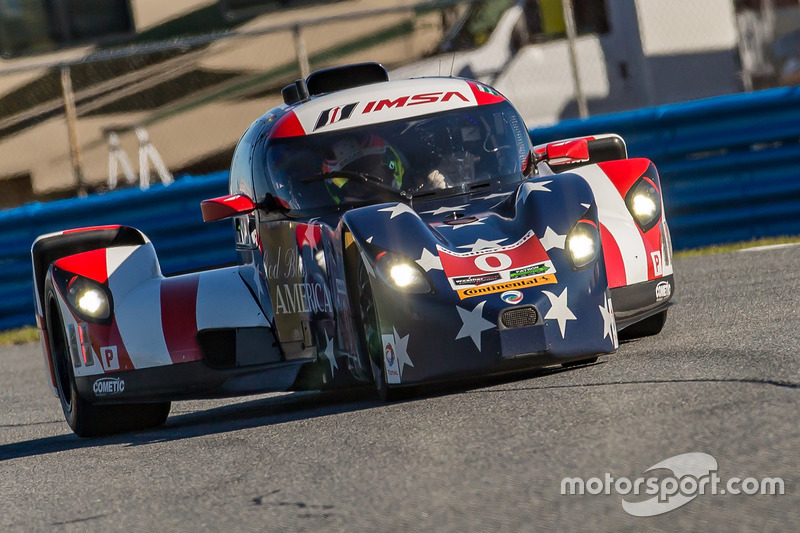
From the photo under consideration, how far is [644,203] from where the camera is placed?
6332 millimetres

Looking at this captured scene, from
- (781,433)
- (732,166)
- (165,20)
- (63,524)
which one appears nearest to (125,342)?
(63,524)

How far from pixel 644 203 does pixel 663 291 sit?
43cm

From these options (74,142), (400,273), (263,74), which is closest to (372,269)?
(400,273)

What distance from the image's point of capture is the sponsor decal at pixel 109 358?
6.51 m

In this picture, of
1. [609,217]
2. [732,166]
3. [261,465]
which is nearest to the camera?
[261,465]

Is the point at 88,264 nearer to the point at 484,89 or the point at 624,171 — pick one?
the point at 484,89

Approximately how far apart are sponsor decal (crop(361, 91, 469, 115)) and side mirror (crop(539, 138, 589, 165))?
0.51m

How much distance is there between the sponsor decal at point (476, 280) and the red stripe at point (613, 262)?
35.6 inches

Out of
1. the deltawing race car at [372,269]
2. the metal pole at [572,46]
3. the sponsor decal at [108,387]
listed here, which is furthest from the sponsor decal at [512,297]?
the metal pole at [572,46]

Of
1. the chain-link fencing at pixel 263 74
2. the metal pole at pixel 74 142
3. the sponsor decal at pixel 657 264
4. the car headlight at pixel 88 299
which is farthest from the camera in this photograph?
the chain-link fencing at pixel 263 74

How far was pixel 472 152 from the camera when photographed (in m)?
6.62

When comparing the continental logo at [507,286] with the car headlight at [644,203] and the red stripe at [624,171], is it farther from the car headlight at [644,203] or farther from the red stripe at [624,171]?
the red stripe at [624,171]

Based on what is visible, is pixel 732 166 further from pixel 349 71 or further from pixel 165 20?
pixel 165 20

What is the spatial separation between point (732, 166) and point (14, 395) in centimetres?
624
